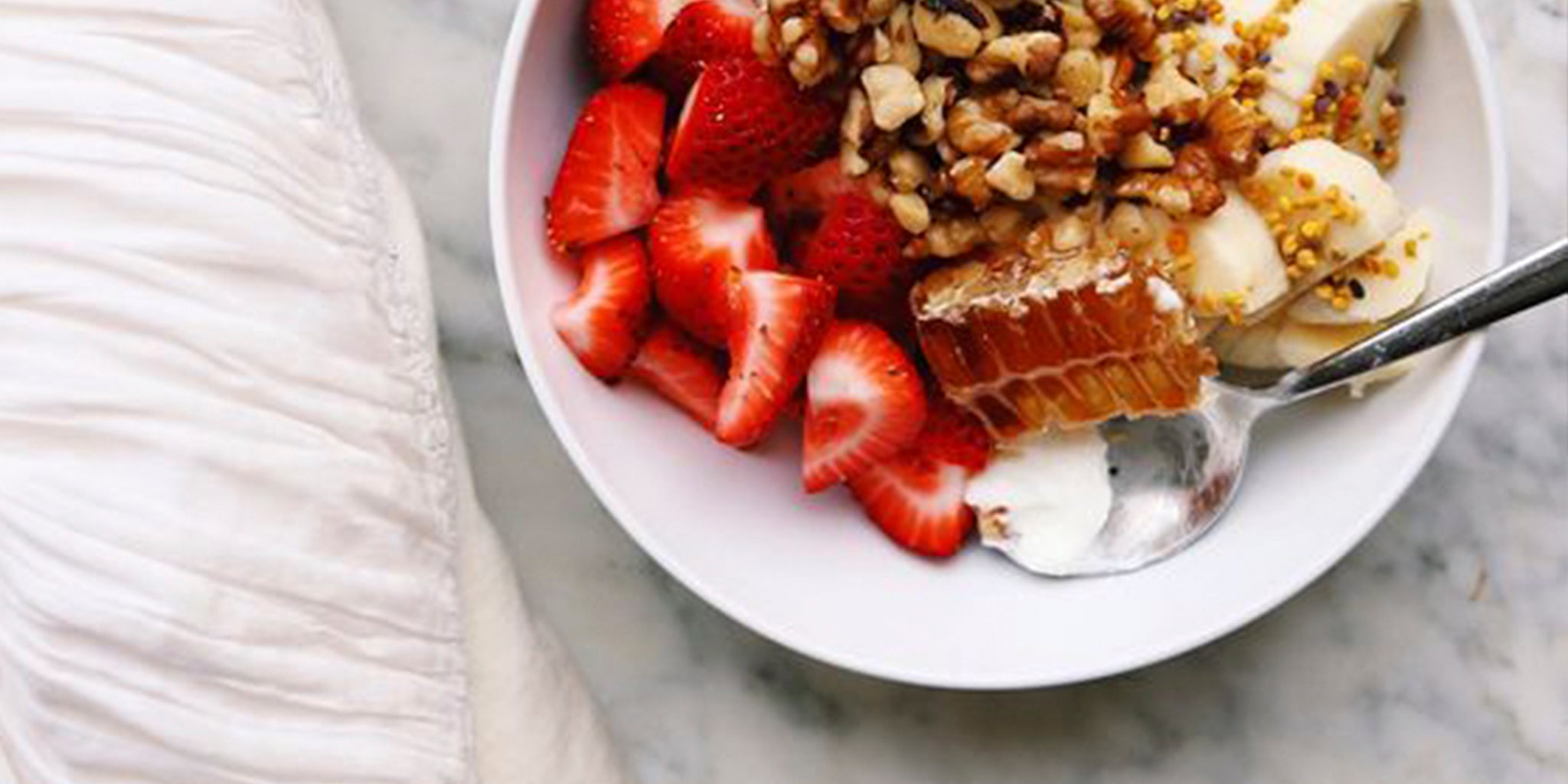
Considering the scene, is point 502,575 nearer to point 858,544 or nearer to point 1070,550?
point 858,544

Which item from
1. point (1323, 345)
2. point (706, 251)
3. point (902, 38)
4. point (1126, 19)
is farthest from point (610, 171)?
point (1323, 345)

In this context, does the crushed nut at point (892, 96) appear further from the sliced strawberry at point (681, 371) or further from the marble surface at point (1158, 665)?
the marble surface at point (1158, 665)

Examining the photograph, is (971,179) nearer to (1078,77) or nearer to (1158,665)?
(1078,77)

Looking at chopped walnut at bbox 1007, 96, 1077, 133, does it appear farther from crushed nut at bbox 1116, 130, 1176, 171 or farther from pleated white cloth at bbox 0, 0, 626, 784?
pleated white cloth at bbox 0, 0, 626, 784

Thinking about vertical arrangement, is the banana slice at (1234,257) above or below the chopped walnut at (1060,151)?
below

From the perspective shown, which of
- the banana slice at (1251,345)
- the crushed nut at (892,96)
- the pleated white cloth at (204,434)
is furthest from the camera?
the banana slice at (1251,345)

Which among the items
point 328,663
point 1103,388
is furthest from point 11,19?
point 1103,388

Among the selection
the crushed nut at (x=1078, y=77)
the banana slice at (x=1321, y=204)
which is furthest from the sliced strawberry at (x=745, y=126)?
the banana slice at (x=1321, y=204)
